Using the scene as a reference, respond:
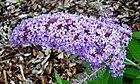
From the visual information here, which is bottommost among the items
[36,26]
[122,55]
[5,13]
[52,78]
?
[52,78]

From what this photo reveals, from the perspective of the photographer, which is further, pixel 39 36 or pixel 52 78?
pixel 52 78

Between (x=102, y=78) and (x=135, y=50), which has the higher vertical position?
(x=135, y=50)

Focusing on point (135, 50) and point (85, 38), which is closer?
point (85, 38)

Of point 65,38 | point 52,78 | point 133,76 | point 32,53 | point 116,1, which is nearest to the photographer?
point 65,38

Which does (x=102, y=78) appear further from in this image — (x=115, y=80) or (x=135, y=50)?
(x=135, y=50)

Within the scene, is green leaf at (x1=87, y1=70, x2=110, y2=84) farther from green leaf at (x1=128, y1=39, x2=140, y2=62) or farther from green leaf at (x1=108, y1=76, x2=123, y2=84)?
green leaf at (x1=128, y1=39, x2=140, y2=62)

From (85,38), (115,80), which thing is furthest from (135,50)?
(85,38)

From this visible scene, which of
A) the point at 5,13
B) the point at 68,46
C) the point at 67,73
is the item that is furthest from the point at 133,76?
the point at 5,13

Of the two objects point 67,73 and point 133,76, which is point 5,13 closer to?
point 67,73
